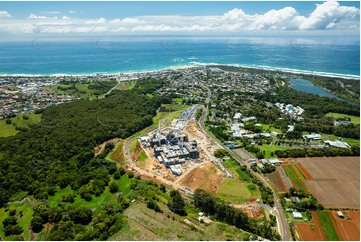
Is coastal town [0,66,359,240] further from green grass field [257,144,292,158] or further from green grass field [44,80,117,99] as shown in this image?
green grass field [44,80,117,99]

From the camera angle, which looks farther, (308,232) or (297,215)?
(297,215)

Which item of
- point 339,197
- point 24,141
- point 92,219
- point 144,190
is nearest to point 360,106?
point 339,197

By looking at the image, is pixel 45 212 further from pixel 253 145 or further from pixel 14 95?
pixel 14 95

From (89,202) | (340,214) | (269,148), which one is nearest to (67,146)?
(89,202)

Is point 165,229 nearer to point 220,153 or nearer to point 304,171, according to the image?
point 220,153

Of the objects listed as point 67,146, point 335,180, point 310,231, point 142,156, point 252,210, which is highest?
point 67,146

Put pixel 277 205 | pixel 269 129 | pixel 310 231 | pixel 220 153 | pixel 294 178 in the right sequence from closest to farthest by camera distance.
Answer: pixel 310 231
pixel 277 205
pixel 294 178
pixel 220 153
pixel 269 129
